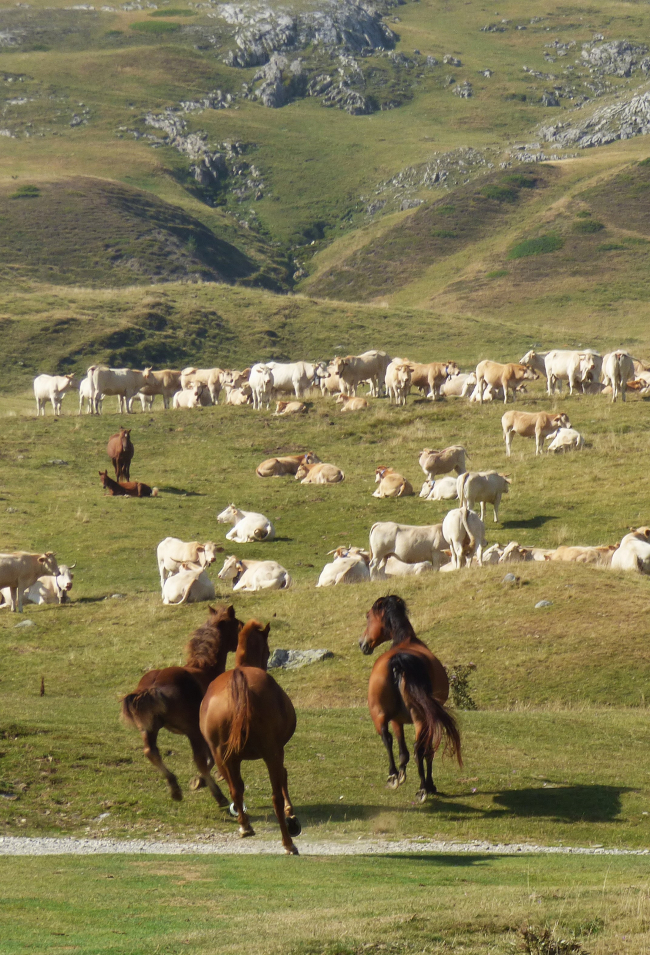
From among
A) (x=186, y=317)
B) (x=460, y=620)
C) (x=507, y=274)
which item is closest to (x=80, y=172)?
(x=507, y=274)

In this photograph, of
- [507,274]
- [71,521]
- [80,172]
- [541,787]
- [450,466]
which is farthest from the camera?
[80,172]

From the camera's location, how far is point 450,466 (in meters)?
31.5

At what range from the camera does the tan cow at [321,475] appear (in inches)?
1270

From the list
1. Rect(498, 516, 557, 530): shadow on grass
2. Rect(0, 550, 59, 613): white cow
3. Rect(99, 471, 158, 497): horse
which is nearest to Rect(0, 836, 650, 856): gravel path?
Rect(0, 550, 59, 613): white cow

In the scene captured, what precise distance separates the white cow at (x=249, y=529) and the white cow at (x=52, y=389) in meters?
17.7

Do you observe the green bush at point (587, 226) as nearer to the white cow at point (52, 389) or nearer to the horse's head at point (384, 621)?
the white cow at point (52, 389)

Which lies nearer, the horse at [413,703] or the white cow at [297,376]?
the horse at [413,703]

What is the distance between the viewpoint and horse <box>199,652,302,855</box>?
30.5 feet

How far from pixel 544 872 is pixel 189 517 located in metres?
21.3

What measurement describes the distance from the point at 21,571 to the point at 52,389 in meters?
22.8

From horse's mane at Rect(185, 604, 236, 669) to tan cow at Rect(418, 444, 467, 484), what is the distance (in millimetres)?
20249

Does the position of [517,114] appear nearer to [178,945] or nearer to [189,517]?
[189,517]

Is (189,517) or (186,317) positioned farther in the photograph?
(186,317)

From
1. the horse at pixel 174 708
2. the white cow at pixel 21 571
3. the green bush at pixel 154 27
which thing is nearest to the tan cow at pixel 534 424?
the white cow at pixel 21 571
